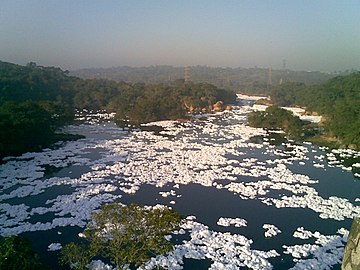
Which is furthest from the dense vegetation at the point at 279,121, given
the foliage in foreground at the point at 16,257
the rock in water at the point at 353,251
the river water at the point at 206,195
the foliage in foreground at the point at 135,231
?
the foliage in foreground at the point at 16,257

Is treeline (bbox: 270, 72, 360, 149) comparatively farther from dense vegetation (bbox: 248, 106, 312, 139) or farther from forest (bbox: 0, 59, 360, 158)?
dense vegetation (bbox: 248, 106, 312, 139)

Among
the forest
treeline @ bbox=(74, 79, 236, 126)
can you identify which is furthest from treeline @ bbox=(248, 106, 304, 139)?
treeline @ bbox=(74, 79, 236, 126)

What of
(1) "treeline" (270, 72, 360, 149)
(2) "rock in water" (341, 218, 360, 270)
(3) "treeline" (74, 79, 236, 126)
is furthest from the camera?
(3) "treeline" (74, 79, 236, 126)

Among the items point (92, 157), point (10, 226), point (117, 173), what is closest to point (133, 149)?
point (92, 157)

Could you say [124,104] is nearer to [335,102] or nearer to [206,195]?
[335,102]

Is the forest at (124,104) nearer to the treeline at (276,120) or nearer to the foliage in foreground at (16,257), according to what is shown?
the treeline at (276,120)
